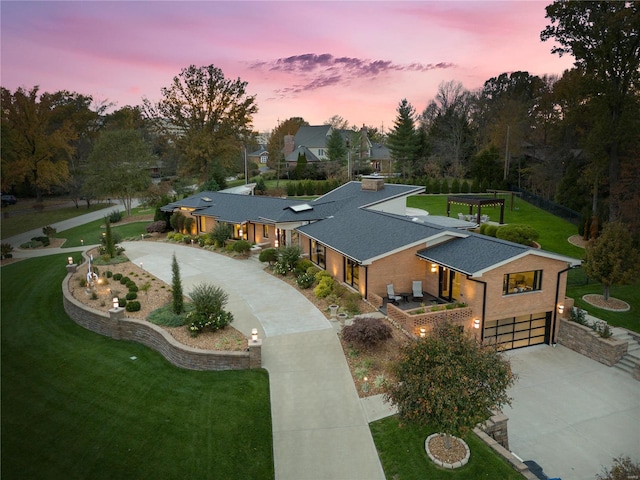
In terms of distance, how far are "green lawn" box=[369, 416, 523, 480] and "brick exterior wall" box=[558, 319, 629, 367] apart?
32.2ft

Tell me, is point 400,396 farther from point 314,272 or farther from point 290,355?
point 314,272

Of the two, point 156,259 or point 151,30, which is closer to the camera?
point 151,30

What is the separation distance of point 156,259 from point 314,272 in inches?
531

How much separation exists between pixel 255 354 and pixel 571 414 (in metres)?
11.5

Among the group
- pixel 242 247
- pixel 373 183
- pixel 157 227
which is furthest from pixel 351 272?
pixel 157 227

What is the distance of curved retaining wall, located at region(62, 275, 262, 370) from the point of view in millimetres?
15633

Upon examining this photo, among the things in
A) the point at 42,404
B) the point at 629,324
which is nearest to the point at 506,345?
the point at 629,324

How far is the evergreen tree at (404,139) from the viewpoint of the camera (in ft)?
230

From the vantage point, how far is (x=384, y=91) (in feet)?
192

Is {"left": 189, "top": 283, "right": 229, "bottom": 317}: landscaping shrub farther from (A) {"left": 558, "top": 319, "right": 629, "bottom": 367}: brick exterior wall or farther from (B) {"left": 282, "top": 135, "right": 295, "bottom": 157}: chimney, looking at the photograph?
(B) {"left": 282, "top": 135, "right": 295, "bottom": 157}: chimney

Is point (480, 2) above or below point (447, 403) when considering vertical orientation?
above

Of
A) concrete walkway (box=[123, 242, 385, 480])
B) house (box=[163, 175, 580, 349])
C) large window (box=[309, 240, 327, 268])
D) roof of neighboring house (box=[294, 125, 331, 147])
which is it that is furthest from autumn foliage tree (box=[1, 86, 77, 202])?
roof of neighboring house (box=[294, 125, 331, 147])

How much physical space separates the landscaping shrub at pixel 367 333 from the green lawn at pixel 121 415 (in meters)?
3.65

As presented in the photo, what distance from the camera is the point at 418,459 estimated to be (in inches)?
449
